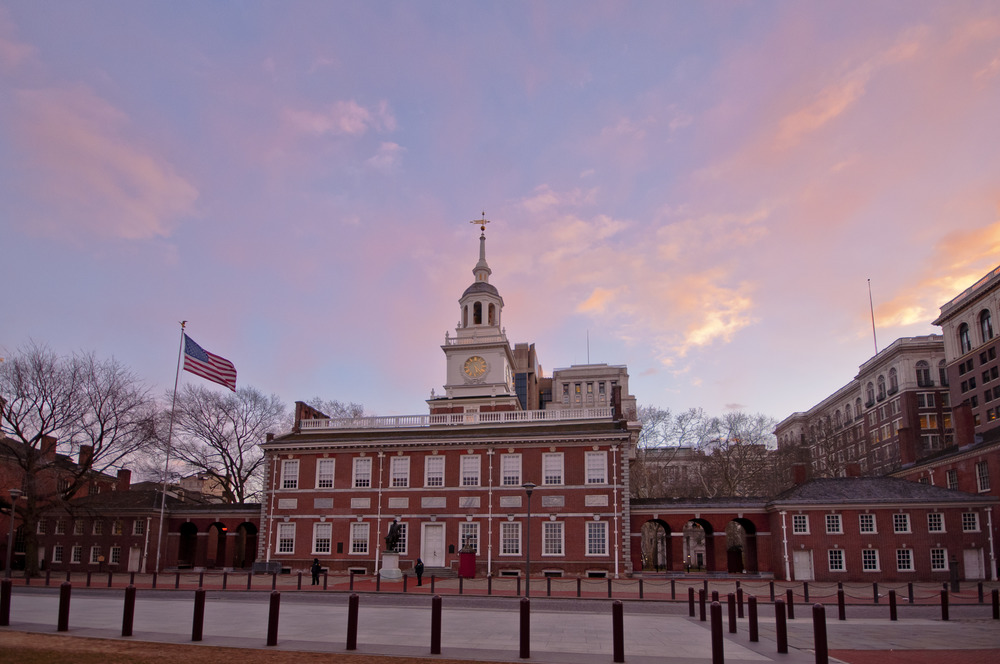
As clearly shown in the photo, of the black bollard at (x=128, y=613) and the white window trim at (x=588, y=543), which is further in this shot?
the white window trim at (x=588, y=543)

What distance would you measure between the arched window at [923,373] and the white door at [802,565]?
6602cm

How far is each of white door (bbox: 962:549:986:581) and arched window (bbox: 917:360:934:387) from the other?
6209 cm

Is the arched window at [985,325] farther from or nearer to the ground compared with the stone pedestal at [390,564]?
farther from the ground

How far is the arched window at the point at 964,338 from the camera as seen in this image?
82125mm

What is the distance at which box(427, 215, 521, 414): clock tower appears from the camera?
65.9m

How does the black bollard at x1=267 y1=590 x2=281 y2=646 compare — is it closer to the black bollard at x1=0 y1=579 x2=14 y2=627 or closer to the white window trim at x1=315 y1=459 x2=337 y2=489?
the black bollard at x1=0 y1=579 x2=14 y2=627

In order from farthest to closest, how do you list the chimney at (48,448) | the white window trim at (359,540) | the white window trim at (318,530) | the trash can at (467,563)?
1. the white window trim at (318,530)
2. the white window trim at (359,540)
3. the chimney at (48,448)
4. the trash can at (467,563)

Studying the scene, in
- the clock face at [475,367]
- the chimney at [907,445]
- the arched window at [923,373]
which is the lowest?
the chimney at [907,445]

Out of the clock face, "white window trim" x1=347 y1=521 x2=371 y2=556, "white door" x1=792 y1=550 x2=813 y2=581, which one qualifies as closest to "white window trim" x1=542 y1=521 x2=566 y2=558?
"white window trim" x1=347 y1=521 x2=371 y2=556

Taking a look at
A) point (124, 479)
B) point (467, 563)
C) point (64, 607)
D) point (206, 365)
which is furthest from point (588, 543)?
point (124, 479)

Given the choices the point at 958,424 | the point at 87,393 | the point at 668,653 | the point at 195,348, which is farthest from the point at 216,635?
the point at 958,424

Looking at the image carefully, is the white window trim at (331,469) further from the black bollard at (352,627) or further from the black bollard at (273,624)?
the black bollard at (352,627)

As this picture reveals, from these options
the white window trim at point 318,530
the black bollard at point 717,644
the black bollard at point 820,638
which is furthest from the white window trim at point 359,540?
the black bollard at point 820,638

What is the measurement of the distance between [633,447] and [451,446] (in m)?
27.3
